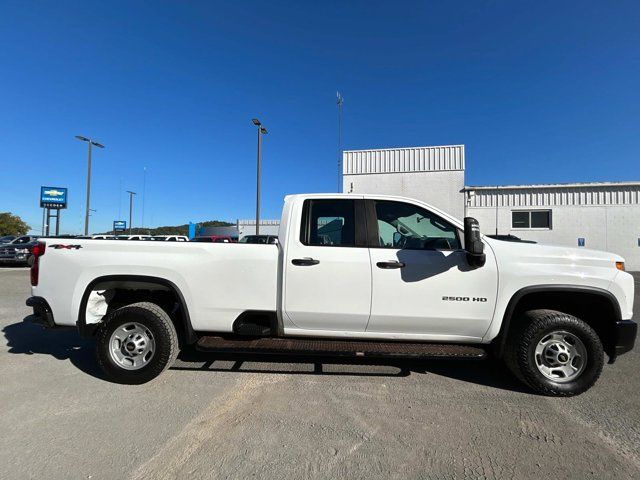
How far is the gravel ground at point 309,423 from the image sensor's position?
2.46 m

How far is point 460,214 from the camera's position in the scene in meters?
17.8

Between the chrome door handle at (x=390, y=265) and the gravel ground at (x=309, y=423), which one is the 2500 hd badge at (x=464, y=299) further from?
the gravel ground at (x=309, y=423)

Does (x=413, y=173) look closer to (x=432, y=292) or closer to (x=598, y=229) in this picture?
(x=598, y=229)

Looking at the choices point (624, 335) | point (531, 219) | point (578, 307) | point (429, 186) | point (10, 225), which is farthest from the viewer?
point (10, 225)

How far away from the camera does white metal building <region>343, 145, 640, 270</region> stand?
17.0 m

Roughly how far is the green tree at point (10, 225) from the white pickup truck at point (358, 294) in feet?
276

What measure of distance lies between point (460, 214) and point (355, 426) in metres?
16.5

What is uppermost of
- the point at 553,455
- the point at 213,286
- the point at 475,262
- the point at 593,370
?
the point at 475,262

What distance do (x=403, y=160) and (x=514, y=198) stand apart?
573 centimetres

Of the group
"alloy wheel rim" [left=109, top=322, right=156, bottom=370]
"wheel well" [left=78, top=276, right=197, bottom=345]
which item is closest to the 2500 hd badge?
"wheel well" [left=78, top=276, right=197, bottom=345]

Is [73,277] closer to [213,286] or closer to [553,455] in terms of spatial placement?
[213,286]

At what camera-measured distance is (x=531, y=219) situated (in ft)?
58.0

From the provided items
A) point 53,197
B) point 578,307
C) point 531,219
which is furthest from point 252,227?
point 578,307

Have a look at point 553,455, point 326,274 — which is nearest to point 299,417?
point 326,274
